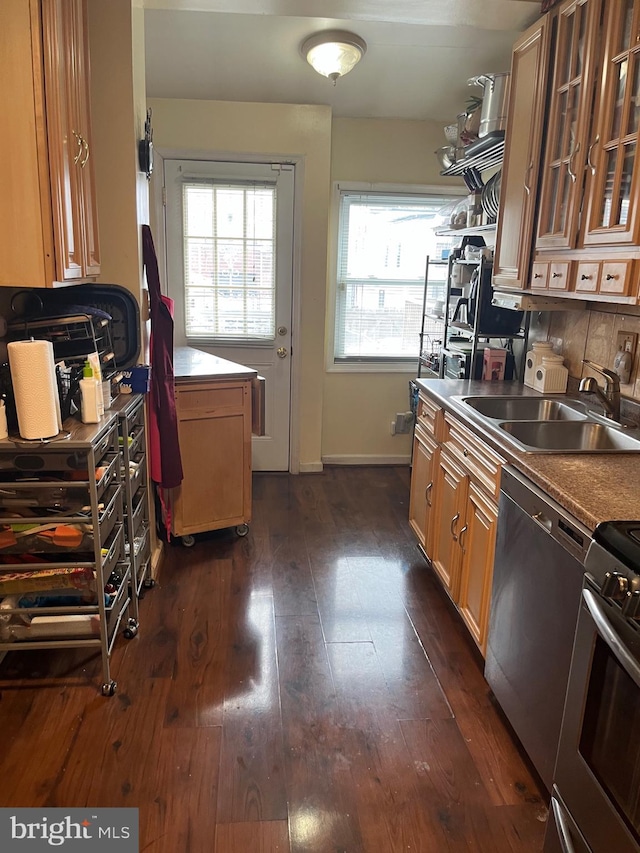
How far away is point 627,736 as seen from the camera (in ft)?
4.05

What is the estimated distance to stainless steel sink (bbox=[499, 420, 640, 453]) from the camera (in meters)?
2.28

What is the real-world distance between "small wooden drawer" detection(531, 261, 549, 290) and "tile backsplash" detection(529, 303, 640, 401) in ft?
1.03

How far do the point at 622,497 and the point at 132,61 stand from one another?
2366 mm

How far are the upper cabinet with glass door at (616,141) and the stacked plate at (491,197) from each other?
1021 millimetres

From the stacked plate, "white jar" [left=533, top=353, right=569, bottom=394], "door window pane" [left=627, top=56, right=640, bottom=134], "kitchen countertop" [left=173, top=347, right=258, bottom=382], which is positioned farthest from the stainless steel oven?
the stacked plate

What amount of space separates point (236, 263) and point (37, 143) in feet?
8.01

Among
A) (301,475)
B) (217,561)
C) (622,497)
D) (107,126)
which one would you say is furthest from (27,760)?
(301,475)

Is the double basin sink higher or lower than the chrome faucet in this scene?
lower

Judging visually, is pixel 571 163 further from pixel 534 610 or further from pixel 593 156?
pixel 534 610

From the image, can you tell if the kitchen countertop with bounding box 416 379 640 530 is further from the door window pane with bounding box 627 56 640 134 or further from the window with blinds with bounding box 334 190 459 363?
the window with blinds with bounding box 334 190 459 363

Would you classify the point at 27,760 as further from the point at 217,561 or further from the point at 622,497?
the point at 622,497

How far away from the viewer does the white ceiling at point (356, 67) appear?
99.8 inches

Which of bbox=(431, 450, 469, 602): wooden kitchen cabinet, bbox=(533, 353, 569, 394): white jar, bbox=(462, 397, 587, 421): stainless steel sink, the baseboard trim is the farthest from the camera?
the baseboard trim

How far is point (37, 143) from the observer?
1752 mm
